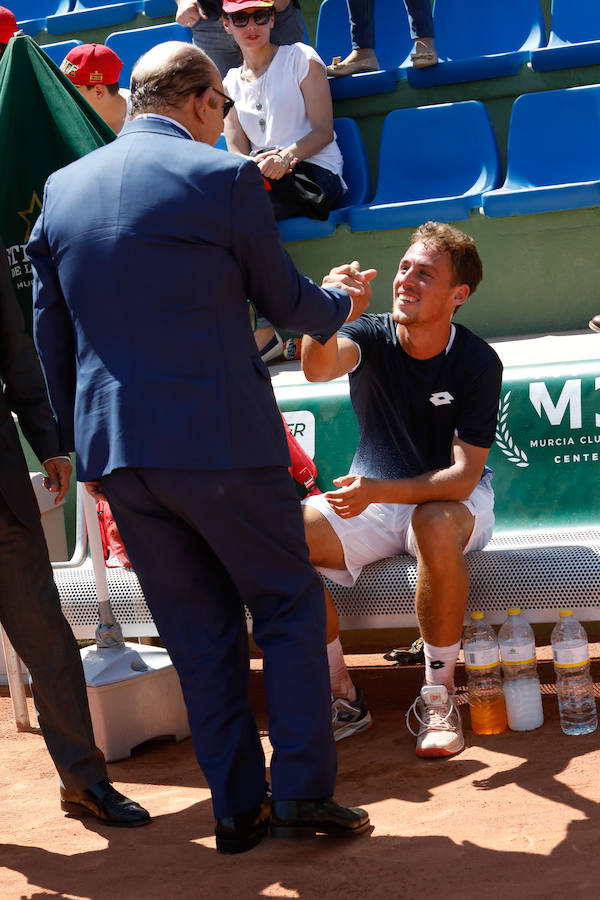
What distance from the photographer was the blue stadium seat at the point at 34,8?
761cm

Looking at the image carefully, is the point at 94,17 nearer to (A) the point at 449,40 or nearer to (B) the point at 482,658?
(A) the point at 449,40

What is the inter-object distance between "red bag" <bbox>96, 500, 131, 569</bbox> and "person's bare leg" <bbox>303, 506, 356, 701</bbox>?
779mm

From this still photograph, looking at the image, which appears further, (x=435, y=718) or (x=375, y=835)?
(x=435, y=718)

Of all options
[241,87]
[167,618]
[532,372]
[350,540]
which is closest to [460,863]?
[167,618]

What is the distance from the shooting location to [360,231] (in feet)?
18.0

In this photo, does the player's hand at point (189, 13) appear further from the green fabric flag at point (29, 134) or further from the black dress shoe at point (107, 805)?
the black dress shoe at point (107, 805)

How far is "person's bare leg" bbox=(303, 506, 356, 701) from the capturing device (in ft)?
10.7

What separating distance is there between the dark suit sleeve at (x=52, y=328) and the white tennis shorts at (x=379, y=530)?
1087mm

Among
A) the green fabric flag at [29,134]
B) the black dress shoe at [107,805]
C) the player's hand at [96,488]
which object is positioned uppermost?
the green fabric flag at [29,134]

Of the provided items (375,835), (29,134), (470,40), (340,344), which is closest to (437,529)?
(340,344)

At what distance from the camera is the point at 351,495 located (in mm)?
3037

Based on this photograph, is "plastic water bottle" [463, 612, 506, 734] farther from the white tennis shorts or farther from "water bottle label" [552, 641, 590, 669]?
the white tennis shorts

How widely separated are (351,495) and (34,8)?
6293 mm

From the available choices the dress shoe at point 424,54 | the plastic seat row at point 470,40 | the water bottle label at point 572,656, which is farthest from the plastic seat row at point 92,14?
the water bottle label at point 572,656
